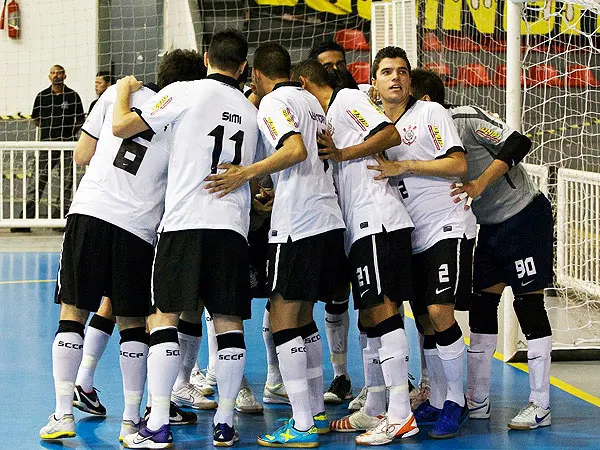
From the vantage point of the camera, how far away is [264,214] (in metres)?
6.19

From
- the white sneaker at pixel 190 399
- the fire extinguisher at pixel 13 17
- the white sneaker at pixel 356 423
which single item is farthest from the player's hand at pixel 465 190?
the fire extinguisher at pixel 13 17

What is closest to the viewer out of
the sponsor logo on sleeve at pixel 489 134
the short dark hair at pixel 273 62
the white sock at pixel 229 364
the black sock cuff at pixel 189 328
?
the white sock at pixel 229 364

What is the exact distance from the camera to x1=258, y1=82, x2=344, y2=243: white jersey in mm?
5410

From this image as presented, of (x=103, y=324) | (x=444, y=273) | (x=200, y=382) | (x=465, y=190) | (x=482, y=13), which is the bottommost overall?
(x=200, y=382)

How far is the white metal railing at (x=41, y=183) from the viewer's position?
14016mm

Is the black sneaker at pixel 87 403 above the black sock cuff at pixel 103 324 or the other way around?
the other way around

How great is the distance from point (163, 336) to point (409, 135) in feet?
5.66

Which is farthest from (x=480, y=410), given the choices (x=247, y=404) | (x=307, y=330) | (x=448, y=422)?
(x=247, y=404)

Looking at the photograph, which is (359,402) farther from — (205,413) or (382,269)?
(382,269)

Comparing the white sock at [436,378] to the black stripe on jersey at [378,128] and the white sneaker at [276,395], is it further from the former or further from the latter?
the black stripe on jersey at [378,128]

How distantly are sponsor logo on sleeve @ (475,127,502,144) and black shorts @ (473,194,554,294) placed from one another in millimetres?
458

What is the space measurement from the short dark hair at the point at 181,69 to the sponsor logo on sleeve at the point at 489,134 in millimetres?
1582

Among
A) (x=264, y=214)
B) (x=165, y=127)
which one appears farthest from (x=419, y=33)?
(x=165, y=127)

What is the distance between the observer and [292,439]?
17.9 feet
